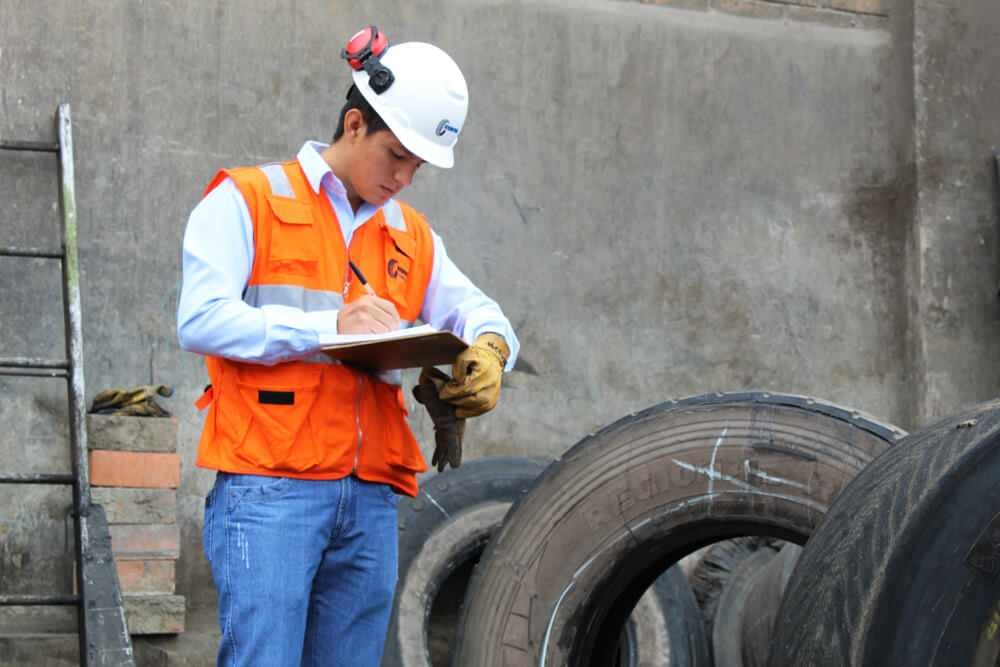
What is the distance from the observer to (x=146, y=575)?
11.4 ft

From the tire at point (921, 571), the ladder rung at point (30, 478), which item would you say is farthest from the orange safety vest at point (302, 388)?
A: the ladder rung at point (30, 478)

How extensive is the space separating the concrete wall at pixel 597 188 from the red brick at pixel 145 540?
33 cm

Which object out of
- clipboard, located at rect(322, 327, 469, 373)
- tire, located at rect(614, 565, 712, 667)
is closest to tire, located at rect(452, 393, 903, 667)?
clipboard, located at rect(322, 327, 469, 373)

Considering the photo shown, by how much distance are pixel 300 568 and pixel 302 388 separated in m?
0.33

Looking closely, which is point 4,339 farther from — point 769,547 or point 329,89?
point 769,547

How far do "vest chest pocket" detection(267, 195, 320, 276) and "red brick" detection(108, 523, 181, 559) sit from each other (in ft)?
6.26

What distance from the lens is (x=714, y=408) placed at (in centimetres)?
244

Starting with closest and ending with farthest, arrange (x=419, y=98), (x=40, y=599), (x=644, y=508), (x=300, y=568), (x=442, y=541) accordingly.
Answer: (x=300, y=568)
(x=419, y=98)
(x=644, y=508)
(x=40, y=599)
(x=442, y=541)

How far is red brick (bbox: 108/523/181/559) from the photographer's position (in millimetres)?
3436

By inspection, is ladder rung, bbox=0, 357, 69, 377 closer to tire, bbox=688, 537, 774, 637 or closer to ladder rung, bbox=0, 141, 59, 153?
ladder rung, bbox=0, 141, 59, 153

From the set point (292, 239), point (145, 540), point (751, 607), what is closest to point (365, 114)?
point (292, 239)

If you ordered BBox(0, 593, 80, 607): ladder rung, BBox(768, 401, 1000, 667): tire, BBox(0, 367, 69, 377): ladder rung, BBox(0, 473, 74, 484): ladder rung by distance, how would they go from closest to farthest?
BBox(768, 401, 1000, 667): tire, BBox(0, 593, 80, 607): ladder rung, BBox(0, 473, 74, 484): ladder rung, BBox(0, 367, 69, 377): ladder rung

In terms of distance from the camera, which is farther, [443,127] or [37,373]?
[37,373]

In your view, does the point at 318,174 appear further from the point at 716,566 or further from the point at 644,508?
the point at 716,566
